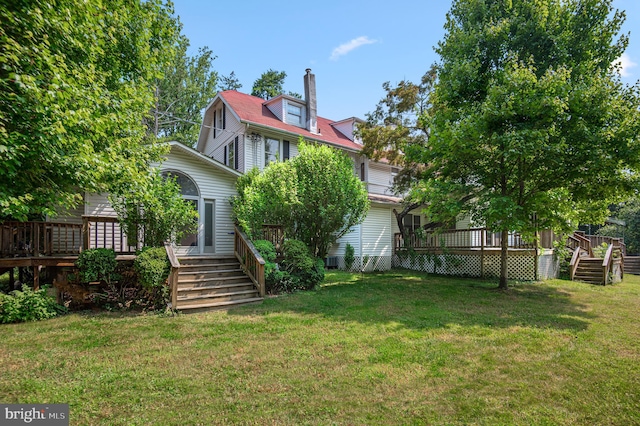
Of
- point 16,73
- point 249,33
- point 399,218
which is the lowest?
point 399,218

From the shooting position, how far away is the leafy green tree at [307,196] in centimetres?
1018

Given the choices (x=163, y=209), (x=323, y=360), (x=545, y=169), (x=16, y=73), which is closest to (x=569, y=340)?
(x=323, y=360)

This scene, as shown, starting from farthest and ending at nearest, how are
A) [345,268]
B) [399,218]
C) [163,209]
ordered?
[399,218], [345,268], [163,209]

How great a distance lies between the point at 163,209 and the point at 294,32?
817 centimetres

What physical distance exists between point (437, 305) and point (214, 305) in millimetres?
5552

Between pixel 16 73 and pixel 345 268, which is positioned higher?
pixel 16 73

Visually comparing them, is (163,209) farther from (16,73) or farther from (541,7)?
(541,7)

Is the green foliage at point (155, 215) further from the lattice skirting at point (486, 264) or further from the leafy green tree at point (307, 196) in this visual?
the lattice skirting at point (486, 264)

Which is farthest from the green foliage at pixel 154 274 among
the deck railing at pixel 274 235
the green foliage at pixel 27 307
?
the deck railing at pixel 274 235

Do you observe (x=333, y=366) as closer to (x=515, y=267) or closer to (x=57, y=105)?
(x=57, y=105)

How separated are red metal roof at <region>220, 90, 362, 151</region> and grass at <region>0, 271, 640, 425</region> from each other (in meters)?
10.5

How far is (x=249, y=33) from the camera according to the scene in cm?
1291

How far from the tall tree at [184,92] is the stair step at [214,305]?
68.7 feet

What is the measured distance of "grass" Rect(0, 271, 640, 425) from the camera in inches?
129
